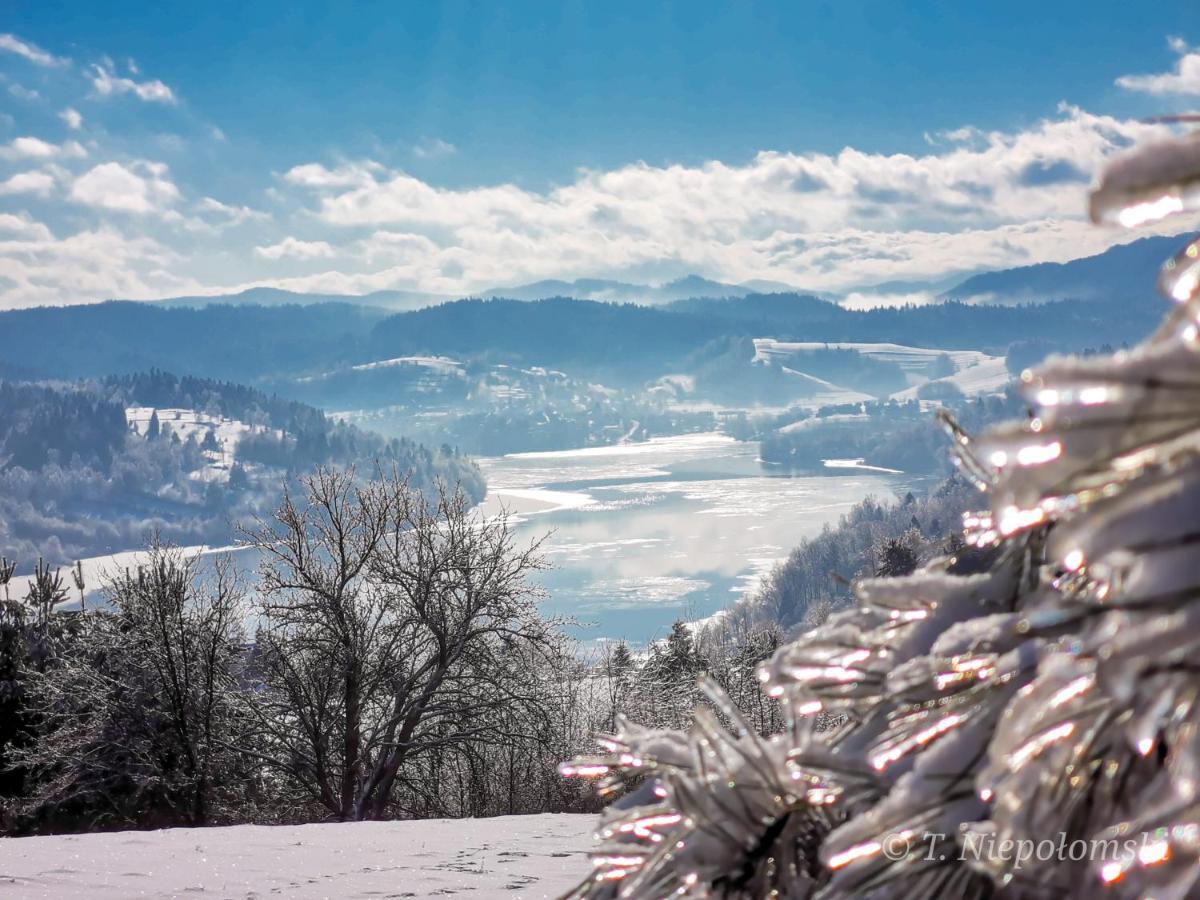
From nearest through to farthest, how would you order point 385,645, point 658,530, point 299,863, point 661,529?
1. point 299,863
2. point 385,645
3. point 658,530
4. point 661,529

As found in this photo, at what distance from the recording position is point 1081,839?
0.63 metres

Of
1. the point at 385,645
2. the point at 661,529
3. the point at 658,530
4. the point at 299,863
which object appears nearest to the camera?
the point at 299,863

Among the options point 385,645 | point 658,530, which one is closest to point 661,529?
point 658,530

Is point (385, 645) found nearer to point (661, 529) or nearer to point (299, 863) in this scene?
point (299, 863)

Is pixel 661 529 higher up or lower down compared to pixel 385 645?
lower down

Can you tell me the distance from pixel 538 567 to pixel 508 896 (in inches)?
646

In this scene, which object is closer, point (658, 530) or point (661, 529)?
point (658, 530)

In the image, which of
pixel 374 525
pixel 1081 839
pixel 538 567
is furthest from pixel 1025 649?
pixel 374 525

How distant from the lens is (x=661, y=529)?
5915 inches

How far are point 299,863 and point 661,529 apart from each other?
147103mm

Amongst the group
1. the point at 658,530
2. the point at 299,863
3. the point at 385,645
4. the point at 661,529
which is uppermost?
the point at 299,863

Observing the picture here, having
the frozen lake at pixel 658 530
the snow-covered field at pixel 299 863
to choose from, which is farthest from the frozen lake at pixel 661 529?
the snow-covered field at pixel 299 863

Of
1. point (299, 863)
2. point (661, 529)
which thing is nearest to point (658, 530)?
point (661, 529)

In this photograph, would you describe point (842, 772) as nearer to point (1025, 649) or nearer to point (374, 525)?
point (1025, 649)
